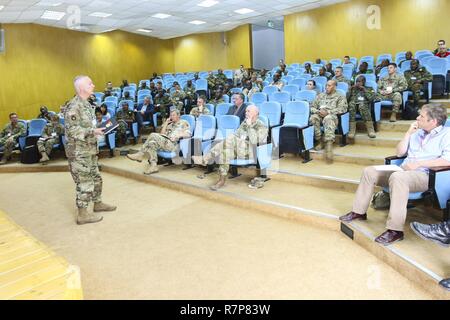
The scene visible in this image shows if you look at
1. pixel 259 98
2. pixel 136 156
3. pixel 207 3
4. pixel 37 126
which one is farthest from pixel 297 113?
pixel 207 3

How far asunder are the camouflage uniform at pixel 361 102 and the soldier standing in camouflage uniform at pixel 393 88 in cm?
33

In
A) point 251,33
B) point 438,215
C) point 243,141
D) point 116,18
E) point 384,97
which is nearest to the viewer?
point 438,215

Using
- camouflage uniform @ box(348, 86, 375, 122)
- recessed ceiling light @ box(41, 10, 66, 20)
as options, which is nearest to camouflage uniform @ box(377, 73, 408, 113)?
camouflage uniform @ box(348, 86, 375, 122)

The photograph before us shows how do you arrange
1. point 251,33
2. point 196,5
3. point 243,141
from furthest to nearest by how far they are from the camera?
point 251,33
point 196,5
point 243,141

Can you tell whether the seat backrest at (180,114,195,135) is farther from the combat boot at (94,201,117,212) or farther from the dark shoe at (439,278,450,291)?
the dark shoe at (439,278,450,291)

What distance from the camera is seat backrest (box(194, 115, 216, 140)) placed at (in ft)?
16.7

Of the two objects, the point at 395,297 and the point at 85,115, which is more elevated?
the point at 85,115

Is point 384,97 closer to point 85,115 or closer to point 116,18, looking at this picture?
point 85,115

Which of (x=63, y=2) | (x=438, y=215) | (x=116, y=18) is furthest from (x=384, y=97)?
(x=116, y=18)

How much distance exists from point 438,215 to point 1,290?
3.08m

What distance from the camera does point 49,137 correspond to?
686 cm

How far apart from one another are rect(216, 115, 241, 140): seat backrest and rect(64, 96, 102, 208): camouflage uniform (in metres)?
1.74

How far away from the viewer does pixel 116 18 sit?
1207cm

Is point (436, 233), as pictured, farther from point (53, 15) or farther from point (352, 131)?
point (53, 15)
